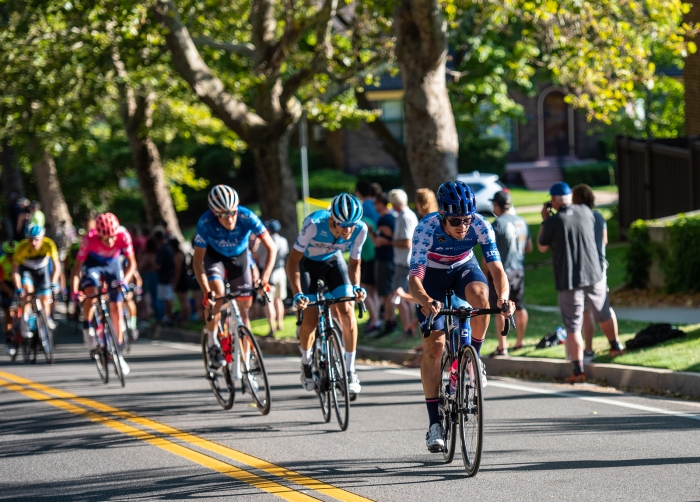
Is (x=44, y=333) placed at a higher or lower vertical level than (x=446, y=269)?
lower

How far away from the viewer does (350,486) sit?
725 cm

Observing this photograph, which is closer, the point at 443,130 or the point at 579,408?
the point at 579,408

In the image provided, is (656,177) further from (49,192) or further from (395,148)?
(49,192)

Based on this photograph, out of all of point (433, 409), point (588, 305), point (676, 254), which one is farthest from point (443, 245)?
point (676, 254)

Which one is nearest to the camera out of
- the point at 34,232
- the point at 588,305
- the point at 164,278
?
the point at 588,305

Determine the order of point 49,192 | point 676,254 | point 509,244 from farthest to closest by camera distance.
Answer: point 49,192 → point 676,254 → point 509,244

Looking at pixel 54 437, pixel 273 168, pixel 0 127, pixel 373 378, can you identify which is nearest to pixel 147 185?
pixel 0 127

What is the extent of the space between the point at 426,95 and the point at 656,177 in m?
7.49

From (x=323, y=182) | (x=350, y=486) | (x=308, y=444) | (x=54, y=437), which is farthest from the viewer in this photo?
(x=323, y=182)

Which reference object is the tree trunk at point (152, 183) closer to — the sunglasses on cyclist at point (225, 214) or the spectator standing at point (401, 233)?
the spectator standing at point (401, 233)

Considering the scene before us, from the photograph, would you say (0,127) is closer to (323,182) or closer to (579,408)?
(579,408)

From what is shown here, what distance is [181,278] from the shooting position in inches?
761

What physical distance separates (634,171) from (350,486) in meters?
17.1

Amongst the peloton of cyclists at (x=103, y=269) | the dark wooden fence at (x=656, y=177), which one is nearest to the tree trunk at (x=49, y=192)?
the dark wooden fence at (x=656, y=177)
